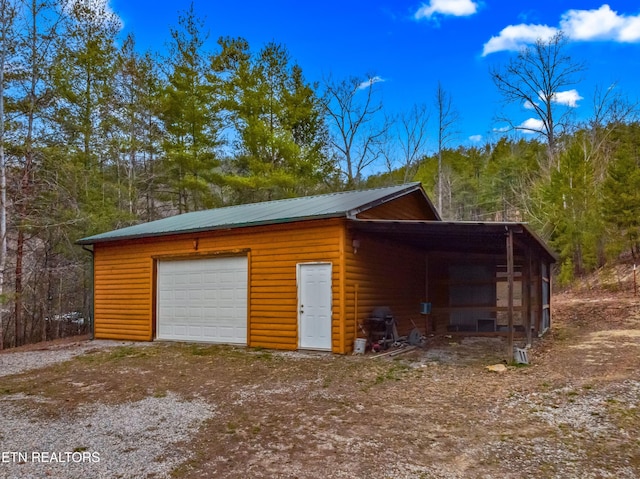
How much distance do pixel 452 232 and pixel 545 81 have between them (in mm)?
19512

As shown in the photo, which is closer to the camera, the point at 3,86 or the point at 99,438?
the point at 99,438

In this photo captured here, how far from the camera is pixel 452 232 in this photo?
781 cm

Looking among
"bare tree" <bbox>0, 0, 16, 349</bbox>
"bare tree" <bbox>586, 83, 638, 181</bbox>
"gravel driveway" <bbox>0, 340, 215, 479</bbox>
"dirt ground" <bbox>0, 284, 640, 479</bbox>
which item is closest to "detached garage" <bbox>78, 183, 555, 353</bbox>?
"dirt ground" <bbox>0, 284, 640, 479</bbox>

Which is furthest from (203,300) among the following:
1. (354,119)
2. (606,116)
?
(606,116)

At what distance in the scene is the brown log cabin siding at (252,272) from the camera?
845 cm

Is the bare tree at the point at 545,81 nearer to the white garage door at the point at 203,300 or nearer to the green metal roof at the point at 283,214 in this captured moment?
the green metal roof at the point at 283,214

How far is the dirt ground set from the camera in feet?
10.8

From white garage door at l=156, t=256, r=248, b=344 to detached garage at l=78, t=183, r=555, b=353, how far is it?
0.07ft

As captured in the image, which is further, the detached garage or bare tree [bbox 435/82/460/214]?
bare tree [bbox 435/82/460/214]

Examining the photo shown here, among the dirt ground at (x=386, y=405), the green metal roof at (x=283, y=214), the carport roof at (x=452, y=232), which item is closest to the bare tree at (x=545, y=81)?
the carport roof at (x=452, y=232)

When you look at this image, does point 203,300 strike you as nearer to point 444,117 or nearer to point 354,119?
point 354,119

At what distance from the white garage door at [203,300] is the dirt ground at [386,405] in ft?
2.53

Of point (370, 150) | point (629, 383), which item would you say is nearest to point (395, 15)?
point (370, 150)

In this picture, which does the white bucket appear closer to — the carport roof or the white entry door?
the white entry door
